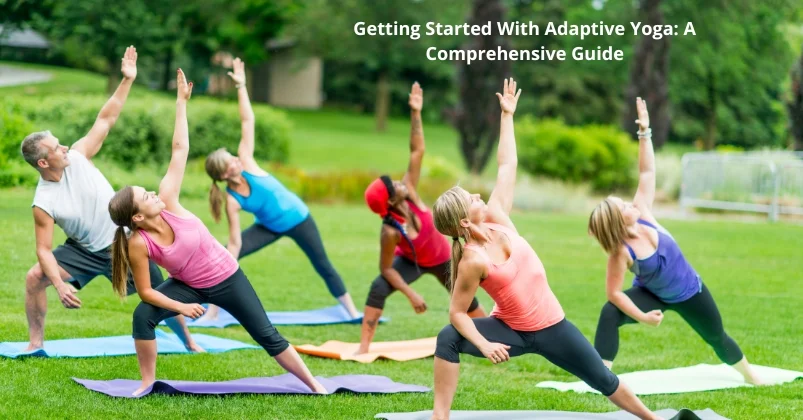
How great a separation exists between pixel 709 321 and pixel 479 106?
20.5 meters

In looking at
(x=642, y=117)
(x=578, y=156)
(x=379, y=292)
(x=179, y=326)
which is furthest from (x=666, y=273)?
(x=578, y=156)

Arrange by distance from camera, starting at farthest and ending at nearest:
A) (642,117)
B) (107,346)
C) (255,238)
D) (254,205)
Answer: (255,238), (254,205), (107,346), (642,117)

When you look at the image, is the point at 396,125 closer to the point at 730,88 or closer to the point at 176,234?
the point at 730,88

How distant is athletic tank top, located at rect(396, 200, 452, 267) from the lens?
7.89 m

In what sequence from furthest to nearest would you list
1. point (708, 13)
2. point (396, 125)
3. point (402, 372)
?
1. point (396, 125)
2. point (708, 13)
3. point (402, 372)

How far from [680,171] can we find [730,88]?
30080 millimetres

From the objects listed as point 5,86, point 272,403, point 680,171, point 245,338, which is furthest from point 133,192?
point 680,171

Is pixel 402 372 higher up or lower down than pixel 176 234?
lower down

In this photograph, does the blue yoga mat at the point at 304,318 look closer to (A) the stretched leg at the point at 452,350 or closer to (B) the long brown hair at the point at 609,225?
(B) the long brown hair at the point at 609,225

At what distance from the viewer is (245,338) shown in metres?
8.69

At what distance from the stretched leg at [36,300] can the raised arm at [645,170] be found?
4.16m

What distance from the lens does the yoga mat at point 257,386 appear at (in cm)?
607

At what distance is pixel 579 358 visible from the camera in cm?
514

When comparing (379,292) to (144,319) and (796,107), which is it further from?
(796,107)
